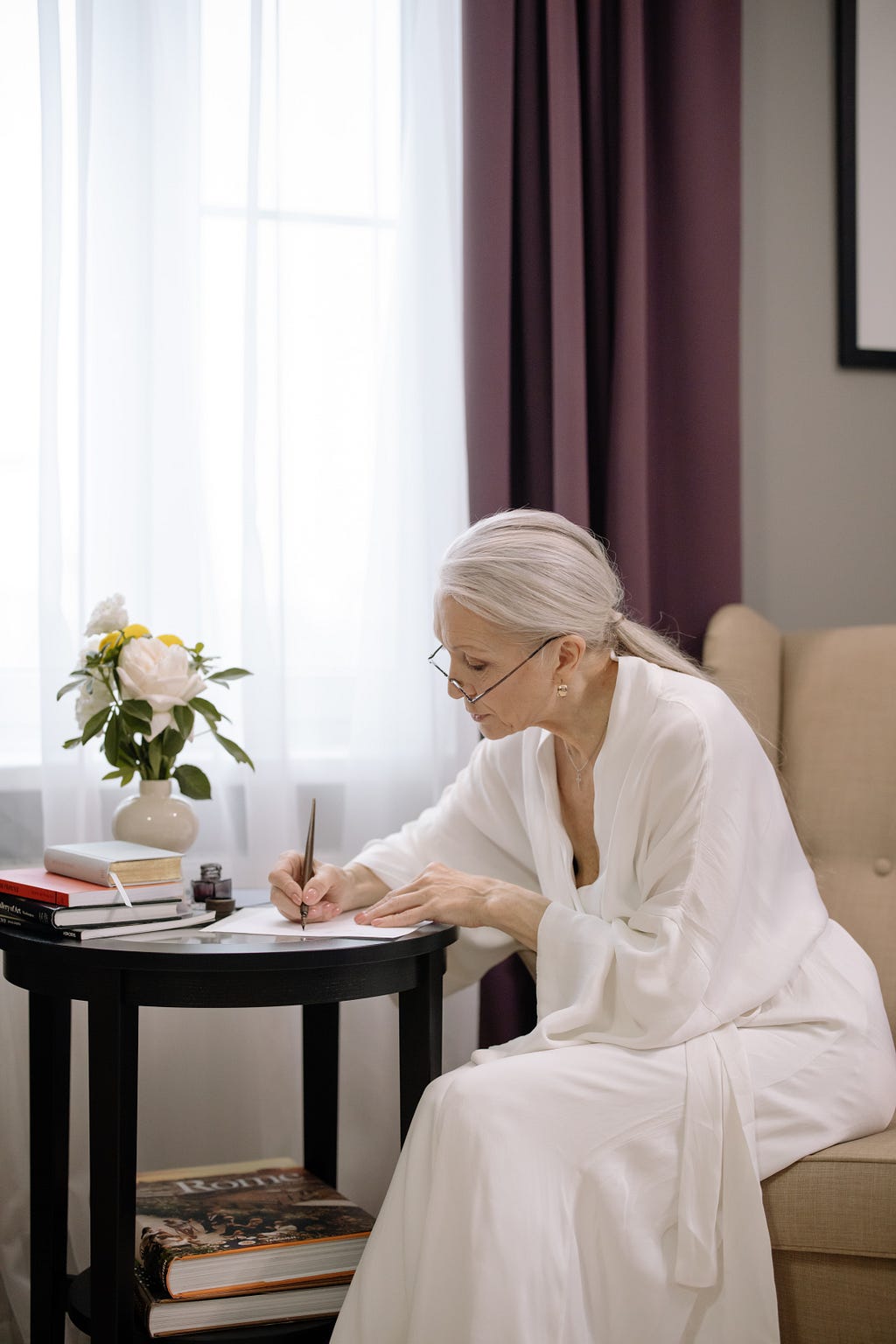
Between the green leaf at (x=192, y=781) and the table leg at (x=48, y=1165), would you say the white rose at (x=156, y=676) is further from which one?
the table leg at (x=48, y=1165)

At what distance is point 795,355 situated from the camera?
241 centimetres

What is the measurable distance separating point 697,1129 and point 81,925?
766mm

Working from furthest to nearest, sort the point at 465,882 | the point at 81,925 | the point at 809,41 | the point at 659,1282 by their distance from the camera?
the point at 809,41 → the point at 465,882 → the point at 81,925 → the point at 659,1282

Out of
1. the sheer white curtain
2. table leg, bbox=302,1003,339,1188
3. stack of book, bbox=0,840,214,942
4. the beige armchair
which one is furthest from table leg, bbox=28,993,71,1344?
the beige armchair

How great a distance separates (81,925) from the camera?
145 cm

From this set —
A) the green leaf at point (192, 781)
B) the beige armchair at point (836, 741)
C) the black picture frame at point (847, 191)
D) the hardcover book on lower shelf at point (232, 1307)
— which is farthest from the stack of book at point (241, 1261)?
the black picture frame at point (847, 191)

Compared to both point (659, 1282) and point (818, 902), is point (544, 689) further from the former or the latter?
point (659, 1282)

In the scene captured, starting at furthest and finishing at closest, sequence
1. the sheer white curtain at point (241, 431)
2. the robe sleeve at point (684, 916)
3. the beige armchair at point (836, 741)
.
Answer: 1. the sheer white curtain at point (241, 431)
2. the beige armchair at point (836, 741)
3. the robe sleeve at point (684, 916)

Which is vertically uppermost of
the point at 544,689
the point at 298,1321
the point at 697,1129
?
the point at 544,689

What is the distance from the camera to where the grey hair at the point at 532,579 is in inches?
61.8

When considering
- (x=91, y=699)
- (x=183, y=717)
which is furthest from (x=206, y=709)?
(x=91, y=699)

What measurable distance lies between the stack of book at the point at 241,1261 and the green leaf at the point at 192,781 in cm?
57

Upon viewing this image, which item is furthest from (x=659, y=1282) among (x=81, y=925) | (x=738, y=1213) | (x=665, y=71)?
(x=665, y=71)

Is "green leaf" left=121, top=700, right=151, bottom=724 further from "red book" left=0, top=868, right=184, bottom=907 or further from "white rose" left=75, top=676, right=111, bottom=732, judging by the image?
"red book" left=0, top=868, right=184, bottom=907
